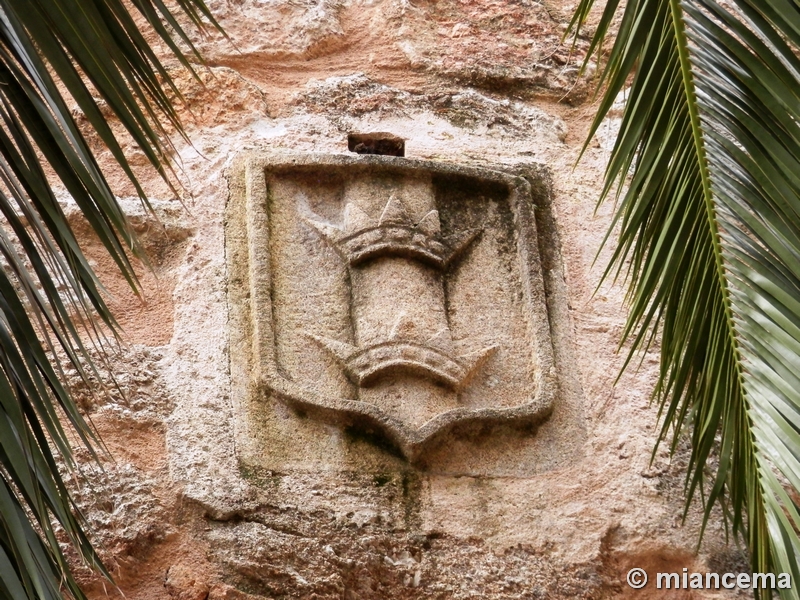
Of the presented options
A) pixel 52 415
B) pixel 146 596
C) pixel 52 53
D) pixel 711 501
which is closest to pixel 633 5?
pixel 711 501

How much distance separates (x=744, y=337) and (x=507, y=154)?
4.84 ft

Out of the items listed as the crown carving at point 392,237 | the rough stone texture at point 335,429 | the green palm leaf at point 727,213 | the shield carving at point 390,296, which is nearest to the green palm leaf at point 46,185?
the rough stone texture at point 335,429

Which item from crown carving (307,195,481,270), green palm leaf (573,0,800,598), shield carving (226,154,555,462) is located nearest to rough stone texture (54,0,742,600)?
shield carving (226,154,555,462)

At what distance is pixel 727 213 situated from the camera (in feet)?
6.41

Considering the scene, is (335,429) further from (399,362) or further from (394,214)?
(394,214)

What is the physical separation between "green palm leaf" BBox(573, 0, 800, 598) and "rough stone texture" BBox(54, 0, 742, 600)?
0.50m

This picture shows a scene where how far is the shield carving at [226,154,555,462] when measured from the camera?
2613mm

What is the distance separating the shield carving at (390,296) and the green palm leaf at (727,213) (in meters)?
0.66

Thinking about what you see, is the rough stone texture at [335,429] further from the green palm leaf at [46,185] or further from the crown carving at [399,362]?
the green palm leaf at [46,185]

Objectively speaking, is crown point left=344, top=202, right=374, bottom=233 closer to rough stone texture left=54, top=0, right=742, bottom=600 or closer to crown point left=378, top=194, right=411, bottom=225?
crown point left=378, top=194, right=411, bottom=225

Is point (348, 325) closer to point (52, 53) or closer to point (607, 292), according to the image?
point (607, 292)

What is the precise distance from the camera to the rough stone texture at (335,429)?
2377 mm

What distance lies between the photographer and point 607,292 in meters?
3.01

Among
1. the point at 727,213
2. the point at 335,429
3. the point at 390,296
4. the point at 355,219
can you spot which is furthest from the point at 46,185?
the point at 355,219
